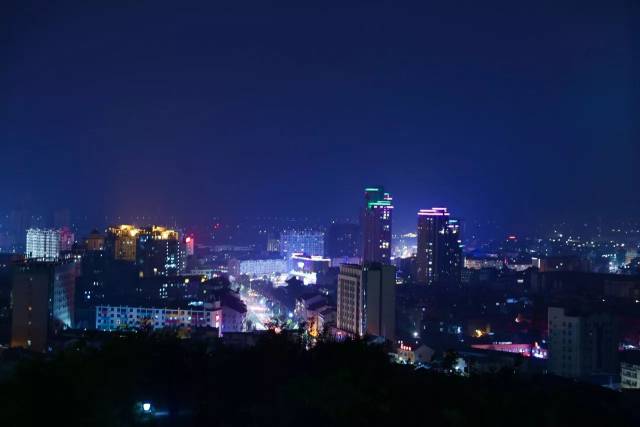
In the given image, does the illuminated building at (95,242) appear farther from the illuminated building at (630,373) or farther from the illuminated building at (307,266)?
the illuminated building at (630,373)

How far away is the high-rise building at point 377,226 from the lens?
22.3 metres

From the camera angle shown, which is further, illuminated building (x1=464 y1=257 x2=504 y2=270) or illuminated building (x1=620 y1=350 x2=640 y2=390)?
illuminated building (x1=464 y1=257 x2=504 y2=270)

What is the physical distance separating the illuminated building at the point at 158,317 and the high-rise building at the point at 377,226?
1116 cm

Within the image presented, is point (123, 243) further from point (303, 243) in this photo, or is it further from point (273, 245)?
point (273, 245)

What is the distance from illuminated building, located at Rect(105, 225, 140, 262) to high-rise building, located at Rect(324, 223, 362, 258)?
1133 centimetres

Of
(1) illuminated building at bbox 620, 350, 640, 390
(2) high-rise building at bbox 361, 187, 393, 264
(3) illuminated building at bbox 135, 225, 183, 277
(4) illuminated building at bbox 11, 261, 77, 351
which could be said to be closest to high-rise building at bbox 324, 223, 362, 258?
(2) high-rise building at bbox 361, 187, 393, 264

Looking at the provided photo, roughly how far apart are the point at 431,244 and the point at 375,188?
133 inches

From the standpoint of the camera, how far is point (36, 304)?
30.9ft

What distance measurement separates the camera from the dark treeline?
3178 millimetres

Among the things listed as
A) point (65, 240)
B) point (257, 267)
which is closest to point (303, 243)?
point (257, 267)

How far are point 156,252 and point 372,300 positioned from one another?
8150 mm

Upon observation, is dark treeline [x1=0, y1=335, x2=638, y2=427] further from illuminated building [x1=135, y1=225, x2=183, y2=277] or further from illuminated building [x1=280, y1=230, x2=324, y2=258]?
illuminated building [x1=280, y1=230, x2=324, y2=258]

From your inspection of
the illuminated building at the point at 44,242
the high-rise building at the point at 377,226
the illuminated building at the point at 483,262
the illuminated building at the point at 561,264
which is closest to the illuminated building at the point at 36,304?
the illuminated building at the point at 44,242

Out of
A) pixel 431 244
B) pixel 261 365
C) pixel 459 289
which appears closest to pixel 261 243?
pixel 431 244
